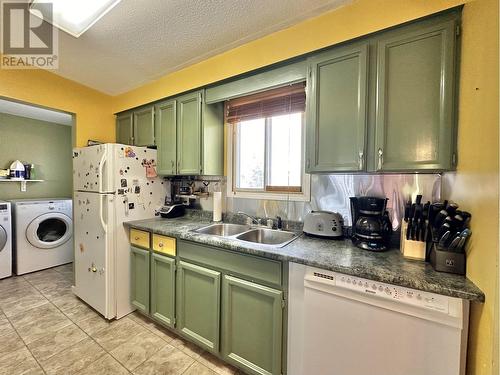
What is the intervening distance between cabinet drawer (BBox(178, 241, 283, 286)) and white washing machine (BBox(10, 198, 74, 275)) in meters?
2.71

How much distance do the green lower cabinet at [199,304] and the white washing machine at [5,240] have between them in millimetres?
2761

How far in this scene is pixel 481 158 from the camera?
90 cm

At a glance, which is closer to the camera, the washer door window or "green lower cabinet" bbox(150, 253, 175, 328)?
"green lower cabinet" bbox(150, 253, 175, 328)

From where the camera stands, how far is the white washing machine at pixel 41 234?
294cm

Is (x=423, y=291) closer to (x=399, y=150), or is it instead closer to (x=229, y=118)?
(x=399, y=150)

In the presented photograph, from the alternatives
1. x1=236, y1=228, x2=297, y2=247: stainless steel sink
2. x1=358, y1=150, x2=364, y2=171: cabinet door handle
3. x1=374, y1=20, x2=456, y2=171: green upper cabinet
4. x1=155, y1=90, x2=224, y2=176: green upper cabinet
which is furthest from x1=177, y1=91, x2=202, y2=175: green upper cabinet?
x1=374, y1=20, x2=456, y2=171: green upper cabinet

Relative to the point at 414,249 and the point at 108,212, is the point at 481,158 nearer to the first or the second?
the point at 414,249

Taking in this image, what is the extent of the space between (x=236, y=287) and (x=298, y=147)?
1.23 meters

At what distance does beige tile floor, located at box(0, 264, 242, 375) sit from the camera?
152 centimetres

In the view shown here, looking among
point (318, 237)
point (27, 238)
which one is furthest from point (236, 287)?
point (27, 238)

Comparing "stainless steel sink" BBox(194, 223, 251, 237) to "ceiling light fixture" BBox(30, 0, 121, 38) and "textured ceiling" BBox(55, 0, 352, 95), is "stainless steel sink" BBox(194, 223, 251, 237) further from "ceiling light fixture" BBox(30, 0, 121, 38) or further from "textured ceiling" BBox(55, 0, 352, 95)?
"ceiling light fixture" BBox(30, 0, 121, 38)

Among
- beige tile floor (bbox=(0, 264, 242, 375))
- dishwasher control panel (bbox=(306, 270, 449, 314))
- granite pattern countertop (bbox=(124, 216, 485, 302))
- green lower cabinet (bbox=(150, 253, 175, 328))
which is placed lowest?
beige tile floor (bbox=(0, 264, 242, 375))

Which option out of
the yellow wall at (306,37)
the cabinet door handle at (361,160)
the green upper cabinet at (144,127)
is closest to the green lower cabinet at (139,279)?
the green upper cabinet at (144,127)

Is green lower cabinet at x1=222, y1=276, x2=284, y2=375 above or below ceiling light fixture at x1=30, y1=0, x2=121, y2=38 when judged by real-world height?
below
